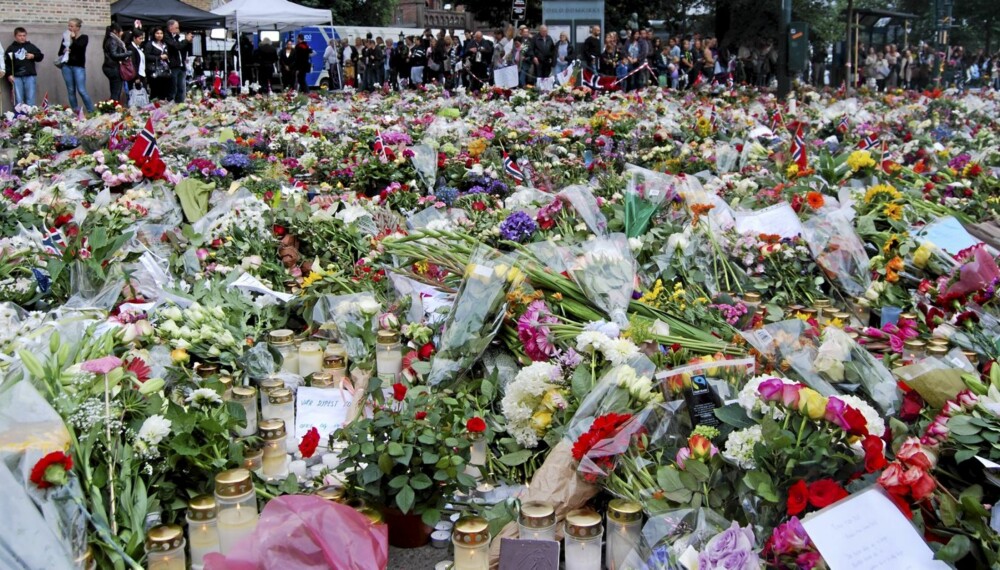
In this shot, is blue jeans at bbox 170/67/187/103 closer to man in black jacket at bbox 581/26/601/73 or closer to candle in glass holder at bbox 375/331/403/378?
man in black jacket at bbox 581/26/601/73

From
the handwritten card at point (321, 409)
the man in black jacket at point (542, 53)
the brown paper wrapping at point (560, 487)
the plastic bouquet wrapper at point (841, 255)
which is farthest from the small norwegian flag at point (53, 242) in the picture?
the man in black jacket at point (542, 53)

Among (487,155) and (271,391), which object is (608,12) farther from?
(271,391)

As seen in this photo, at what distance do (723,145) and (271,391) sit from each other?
5107mm

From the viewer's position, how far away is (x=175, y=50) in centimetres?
1512

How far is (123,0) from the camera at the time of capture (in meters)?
20.4

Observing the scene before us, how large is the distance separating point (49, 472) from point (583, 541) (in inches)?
48.9

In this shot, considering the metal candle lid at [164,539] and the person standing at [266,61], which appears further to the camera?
the person standing at [266,61]

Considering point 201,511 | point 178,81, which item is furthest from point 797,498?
point 178,81

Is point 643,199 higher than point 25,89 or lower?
lower

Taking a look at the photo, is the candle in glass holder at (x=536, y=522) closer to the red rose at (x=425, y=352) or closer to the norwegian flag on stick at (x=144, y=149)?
the red rose at (x=425, y=352)

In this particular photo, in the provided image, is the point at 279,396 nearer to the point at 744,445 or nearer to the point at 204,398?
the point at 204,398

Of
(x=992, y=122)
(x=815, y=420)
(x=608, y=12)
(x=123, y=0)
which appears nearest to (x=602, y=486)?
(x=815, y=420)

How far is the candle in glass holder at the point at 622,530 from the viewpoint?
249 centimetres

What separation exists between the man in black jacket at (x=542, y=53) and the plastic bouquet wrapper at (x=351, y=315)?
14278mm
